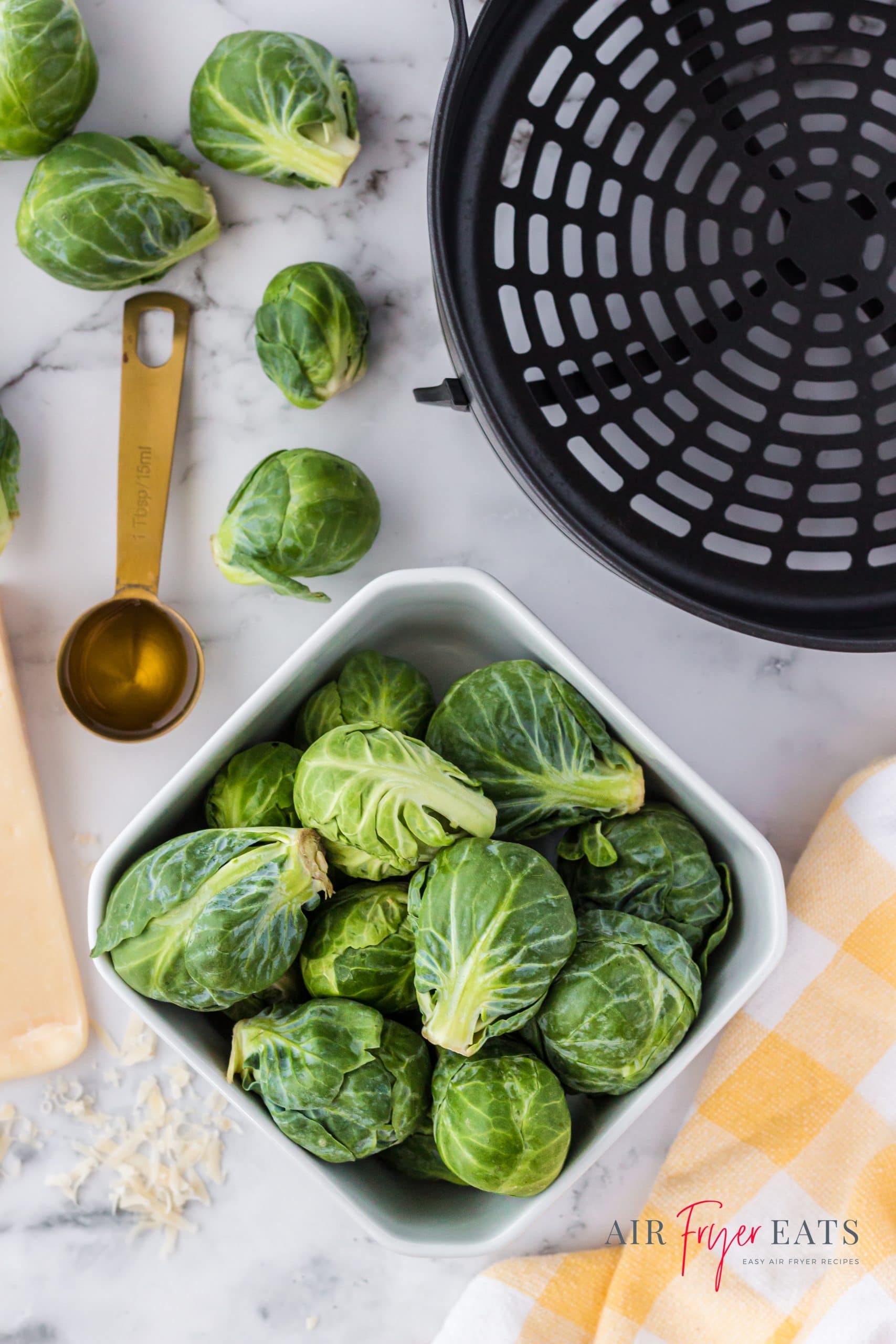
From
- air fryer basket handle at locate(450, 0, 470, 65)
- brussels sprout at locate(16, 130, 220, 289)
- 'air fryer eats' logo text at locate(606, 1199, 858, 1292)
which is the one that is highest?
air fryer basket handle at locate(450, 0, 470, 65)

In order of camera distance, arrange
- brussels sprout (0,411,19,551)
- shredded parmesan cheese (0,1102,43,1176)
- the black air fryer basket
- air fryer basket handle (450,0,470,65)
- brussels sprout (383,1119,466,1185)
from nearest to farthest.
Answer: air fryer basket handle (450,0,470,65) → the black air fryer basket → brussels sprout (383,1119,466,1185) → brussels sprout (0,411,19,551) → shredded parmesan cheese (0,1102,43,1176)

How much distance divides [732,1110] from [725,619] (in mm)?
793

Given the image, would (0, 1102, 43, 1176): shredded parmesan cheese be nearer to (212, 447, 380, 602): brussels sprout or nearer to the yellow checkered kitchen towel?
the yellow checkered kitchen towel

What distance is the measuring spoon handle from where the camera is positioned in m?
1.61

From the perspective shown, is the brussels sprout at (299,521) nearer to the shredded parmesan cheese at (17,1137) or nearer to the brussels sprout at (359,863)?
the brussels sprout at (359,863)

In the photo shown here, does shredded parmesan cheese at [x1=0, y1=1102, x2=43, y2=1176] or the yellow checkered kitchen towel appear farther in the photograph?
shredded parmesan cheese at [x1=0, y1=1102, x2=43, y2=1176]

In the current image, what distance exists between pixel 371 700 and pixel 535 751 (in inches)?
9.6

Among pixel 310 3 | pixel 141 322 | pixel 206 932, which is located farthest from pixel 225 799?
pixel 310 3

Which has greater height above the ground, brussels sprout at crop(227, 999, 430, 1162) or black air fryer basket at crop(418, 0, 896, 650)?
black air fryer basket at crop(418, 0, 896, 650)

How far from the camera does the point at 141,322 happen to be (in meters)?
1.63

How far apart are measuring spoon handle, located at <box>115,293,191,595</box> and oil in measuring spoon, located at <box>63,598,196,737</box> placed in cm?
5

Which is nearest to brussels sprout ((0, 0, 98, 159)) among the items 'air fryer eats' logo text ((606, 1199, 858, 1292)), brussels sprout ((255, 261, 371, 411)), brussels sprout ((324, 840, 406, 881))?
brussels sprout ((255, 261, 371, 411))

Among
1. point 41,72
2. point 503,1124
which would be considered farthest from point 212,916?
point 41,72

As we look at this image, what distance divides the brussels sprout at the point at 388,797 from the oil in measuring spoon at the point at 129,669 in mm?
405
